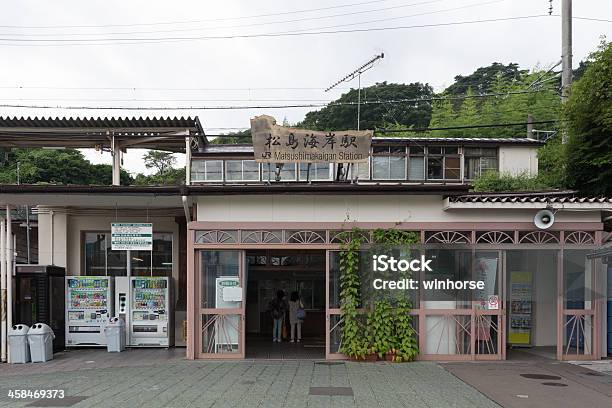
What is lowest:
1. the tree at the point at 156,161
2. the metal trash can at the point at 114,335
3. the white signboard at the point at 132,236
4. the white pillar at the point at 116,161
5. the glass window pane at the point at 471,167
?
the metal trash can at the point at 114,335

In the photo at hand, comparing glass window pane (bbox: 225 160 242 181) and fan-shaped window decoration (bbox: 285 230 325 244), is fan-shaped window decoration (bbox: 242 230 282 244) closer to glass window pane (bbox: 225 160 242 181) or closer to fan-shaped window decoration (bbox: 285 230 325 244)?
fan-shaped window decoration (bbox: 285 230 325 244)

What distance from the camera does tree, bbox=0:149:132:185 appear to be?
42469mm

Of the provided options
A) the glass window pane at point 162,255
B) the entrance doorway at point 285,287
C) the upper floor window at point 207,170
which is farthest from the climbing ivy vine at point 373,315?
the upper floor window at point 207,170

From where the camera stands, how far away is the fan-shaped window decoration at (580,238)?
1307cm

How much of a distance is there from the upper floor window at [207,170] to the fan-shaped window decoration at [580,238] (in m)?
15.7

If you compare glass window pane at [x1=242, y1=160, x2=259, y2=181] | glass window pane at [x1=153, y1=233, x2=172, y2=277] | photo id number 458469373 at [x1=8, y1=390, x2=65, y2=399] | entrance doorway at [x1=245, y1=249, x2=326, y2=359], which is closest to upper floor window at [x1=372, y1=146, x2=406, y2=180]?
glass window pane at [x1=242, y1=160, x2=259, y2=181]

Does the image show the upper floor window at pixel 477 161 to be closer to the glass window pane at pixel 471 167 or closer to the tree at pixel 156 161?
the glass window pane at pixel 471 167

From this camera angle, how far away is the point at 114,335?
15.0 meters

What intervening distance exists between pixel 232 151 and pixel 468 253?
1474cm

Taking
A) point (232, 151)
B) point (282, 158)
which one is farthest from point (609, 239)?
point (232, 151)

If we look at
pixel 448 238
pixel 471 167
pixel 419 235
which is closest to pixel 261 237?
pixel 419 235

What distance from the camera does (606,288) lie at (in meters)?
13.5

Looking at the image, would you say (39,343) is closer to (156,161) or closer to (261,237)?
(261,237)

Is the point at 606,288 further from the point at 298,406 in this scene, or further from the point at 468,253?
the point at 298,406
